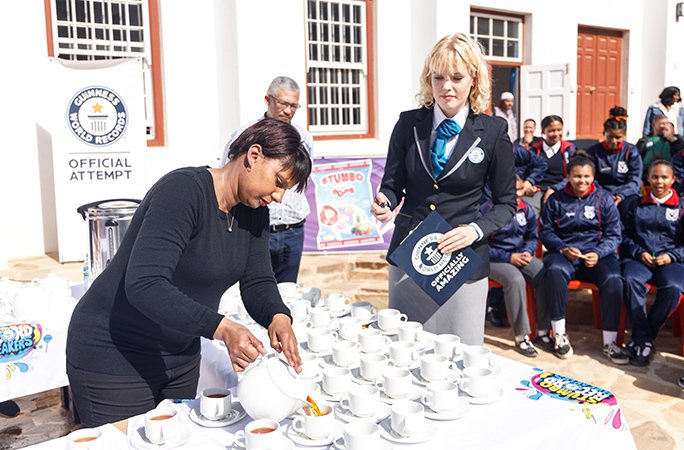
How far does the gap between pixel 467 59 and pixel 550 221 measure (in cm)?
284

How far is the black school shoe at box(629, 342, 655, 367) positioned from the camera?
4.14 metres

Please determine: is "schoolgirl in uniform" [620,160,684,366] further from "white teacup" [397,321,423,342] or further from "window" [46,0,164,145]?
→ "window" [46,0,164,145]

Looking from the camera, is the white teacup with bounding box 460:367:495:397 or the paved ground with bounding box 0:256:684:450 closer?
the white teacup with bounding box 460:367:495:397

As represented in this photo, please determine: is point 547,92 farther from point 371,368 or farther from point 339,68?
point 371,368

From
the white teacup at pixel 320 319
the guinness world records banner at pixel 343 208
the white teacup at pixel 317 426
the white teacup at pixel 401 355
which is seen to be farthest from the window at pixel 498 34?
the white teacup at pixel 317 426

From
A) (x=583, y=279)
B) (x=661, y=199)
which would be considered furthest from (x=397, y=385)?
(x=661, y=199)

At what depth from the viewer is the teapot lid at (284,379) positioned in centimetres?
148

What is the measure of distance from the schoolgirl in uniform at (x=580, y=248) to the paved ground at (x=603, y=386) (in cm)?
21

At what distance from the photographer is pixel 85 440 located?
4.57ft

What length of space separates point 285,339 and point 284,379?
207mm

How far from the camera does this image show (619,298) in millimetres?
4332

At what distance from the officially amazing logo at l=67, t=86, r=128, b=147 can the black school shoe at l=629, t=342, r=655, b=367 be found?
5.08 meters

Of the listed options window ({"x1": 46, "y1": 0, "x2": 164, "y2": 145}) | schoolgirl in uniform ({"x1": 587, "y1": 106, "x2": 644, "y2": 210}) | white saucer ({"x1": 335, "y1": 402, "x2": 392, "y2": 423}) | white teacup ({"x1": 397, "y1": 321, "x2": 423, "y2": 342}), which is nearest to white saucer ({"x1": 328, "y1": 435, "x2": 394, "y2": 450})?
white saucer ({"x1": 335, "y1": 402, "x2": 392, "y2": 423})

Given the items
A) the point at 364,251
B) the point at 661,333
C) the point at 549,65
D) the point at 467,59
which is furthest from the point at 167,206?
the point at 549,65
